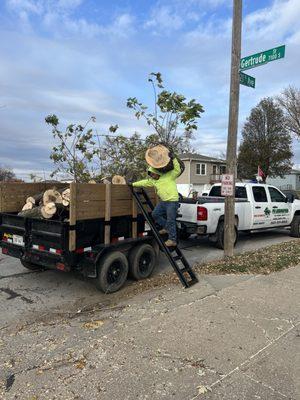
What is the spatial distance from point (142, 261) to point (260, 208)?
607 cm

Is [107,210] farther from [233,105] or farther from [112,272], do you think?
[233,105]

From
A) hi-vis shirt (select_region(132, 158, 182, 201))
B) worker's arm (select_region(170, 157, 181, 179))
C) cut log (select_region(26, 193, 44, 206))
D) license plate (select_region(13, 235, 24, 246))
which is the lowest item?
license plate (select_region(13, 235, 24, 246))

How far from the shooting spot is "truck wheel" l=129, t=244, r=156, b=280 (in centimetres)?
747

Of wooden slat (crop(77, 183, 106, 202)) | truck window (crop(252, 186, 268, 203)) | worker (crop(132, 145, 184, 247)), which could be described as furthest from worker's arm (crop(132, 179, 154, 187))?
truck window (crop(252, 186, 268, 203))

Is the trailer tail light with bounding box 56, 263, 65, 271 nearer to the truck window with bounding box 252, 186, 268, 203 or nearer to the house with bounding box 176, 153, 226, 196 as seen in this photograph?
the truck window with bounding box 252, 186, 268, 203

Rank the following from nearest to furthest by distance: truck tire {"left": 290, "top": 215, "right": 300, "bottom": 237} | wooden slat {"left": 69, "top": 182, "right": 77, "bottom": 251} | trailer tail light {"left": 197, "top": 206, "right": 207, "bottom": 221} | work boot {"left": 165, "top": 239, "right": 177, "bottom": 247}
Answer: wooden slat {"left": 69, "top": 182, "right": 77, "bottom": 251}, work boot {"left": 165, "top": 239, "right": 177, "bottom": 247}, trailer tail light {"left": 197, "top": 206, "right": 207, "bottom": 221}, truck tire {"left": 290, "top": 215, "right": 300, "bottom": 237}

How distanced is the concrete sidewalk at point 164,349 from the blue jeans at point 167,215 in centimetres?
144

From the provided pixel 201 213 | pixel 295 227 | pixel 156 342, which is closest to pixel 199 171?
pixel 295 227

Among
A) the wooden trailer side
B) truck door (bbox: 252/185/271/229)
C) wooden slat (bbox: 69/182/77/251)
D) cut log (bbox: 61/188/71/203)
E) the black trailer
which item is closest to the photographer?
wooden slat (bbox: 69/182/77/251)

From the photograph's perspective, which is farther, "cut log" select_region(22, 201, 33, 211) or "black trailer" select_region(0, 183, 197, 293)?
"cut log" select_region(22, 201, 33, 211)

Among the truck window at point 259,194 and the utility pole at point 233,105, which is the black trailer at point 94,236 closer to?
the utility pole at point 233,105

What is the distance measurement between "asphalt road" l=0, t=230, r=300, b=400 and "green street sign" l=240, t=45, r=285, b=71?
4070 millimetres

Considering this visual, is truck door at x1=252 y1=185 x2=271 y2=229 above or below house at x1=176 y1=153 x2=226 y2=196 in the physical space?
below

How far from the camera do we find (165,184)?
7602mm
